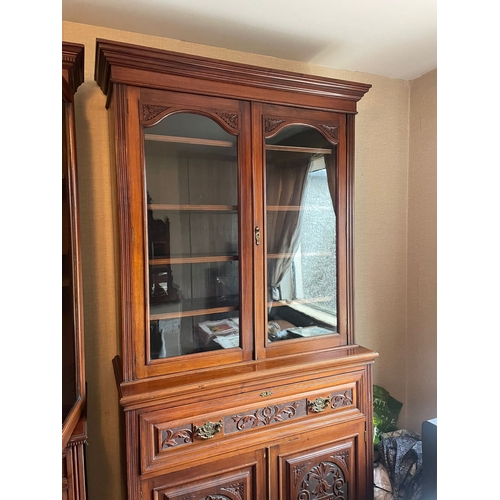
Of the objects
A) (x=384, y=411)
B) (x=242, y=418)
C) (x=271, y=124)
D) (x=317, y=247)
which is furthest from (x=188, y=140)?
(x=384, y=411)

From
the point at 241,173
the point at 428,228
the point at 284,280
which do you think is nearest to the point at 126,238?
the point at 241,173

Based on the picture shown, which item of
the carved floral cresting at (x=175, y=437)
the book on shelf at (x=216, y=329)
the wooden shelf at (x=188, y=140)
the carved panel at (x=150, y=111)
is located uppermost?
the carved panel at (x=150, y=111)

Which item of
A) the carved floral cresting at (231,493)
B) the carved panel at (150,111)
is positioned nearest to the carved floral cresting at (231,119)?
the carved panel at (150,111)

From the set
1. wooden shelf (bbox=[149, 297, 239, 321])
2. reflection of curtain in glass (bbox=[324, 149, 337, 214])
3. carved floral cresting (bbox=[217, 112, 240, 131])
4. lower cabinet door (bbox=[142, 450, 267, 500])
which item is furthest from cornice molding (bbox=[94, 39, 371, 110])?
lower cabinet door (bbox=[142, 450, 267, 500])

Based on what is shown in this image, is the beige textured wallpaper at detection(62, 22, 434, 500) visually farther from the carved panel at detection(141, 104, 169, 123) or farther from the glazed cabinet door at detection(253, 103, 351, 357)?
the glazed cabinet door at detection(253, 103, 351, 357)

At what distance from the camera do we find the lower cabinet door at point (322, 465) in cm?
133

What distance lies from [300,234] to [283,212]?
118 mm

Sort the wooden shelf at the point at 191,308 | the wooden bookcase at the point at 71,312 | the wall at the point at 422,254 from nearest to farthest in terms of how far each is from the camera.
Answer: the wooden bookcase at the point at 71,312, the wooden shelf at the point at 191,308, the wall at the point at 422,254

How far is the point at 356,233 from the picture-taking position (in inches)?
77.1

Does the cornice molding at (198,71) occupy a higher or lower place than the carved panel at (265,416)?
higher

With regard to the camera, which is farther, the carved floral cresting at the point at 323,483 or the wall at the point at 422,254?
the wall at the point at 422,254

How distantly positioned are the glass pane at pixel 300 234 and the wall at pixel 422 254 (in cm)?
72

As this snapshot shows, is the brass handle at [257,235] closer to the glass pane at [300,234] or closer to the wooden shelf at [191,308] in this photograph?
the glass pane at [300,234]
